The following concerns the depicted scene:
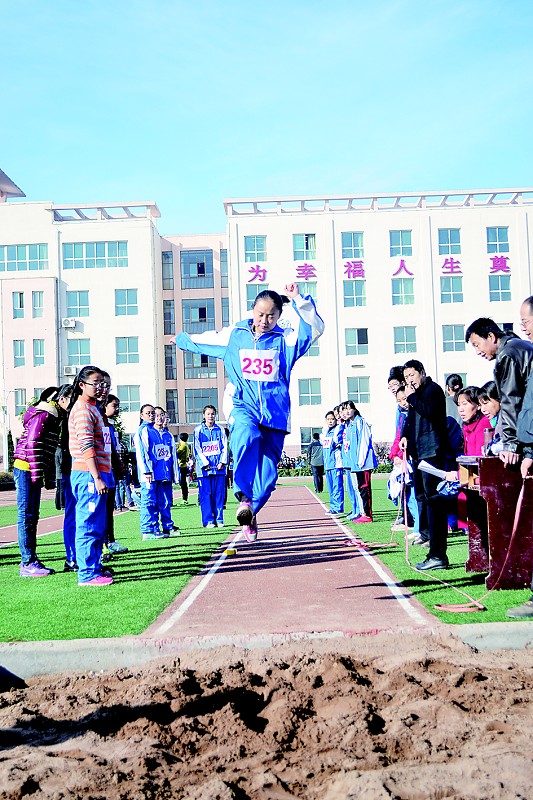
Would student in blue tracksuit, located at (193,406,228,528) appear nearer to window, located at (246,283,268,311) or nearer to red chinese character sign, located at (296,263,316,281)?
window, located at (246,283,268,311)

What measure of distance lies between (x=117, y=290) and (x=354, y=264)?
18.3 metres

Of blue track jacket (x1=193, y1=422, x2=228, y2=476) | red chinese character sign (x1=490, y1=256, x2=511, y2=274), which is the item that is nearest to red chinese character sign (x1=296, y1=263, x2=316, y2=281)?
red chinese character sign (x1=490, y1=256, x2=511, y2=274)

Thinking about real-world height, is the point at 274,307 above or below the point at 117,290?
below

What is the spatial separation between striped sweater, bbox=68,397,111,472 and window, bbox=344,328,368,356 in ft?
174

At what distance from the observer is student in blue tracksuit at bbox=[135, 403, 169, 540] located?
541 inches

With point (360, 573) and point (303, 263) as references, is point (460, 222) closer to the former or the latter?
point (303, 263)

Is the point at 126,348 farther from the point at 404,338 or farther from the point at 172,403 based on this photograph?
the point at 404,338

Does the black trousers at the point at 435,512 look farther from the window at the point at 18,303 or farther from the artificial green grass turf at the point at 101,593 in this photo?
the window at the point at 18,303

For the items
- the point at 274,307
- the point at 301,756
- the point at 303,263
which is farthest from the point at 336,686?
the point at 303,263

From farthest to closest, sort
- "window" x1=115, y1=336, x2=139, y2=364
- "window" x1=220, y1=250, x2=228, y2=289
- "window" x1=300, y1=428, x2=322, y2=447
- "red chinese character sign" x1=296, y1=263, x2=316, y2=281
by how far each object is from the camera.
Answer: "window" x1=220, y1=250, x2=228, y2=289, "window" x1=115, y1=336, x2=139, y2=364, "red chinese character sign" x1=296, y1=263, x2=316, y2=281, "window" x1=300, y1=428, x2=322, y2=447

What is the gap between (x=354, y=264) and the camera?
202ft

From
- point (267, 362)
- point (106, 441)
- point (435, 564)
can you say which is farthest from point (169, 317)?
point (267, 362)

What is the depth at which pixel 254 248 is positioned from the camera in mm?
61688

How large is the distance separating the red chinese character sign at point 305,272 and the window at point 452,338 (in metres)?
10.4
